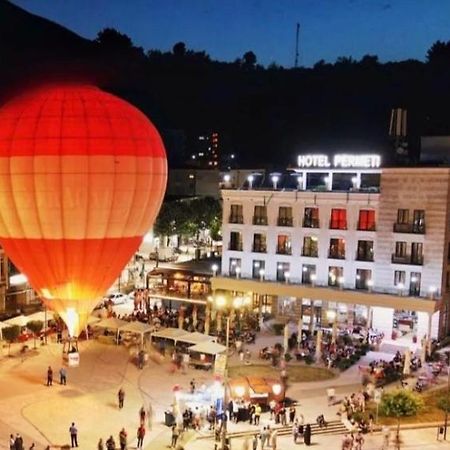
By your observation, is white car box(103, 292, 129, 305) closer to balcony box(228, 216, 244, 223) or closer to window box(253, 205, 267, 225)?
balcony box(228, 216, 244, 223)

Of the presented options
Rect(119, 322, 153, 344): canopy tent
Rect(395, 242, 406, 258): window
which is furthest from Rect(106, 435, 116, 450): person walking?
Rect(395, 242, 406, 258): window

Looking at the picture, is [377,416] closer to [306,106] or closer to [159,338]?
[159,338]

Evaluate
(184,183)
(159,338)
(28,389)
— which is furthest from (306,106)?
(28,389)

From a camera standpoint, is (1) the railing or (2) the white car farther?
(2) the white car

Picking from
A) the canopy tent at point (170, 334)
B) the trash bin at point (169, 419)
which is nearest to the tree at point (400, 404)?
the trash bin at point (169, 419)

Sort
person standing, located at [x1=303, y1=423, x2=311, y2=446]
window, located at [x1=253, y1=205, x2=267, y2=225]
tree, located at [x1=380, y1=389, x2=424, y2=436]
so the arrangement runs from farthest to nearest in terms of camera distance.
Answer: window, located at [x1=253, y1=205, x2=267, y2=225], tree, located at [x1=380, y1=389, x2=424, y2=436], person standing, located at [x1=303, y1=423, x2=311, y2=446]

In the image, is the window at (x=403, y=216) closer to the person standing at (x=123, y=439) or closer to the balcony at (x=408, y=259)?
the balcony at (x=408, y=259)
